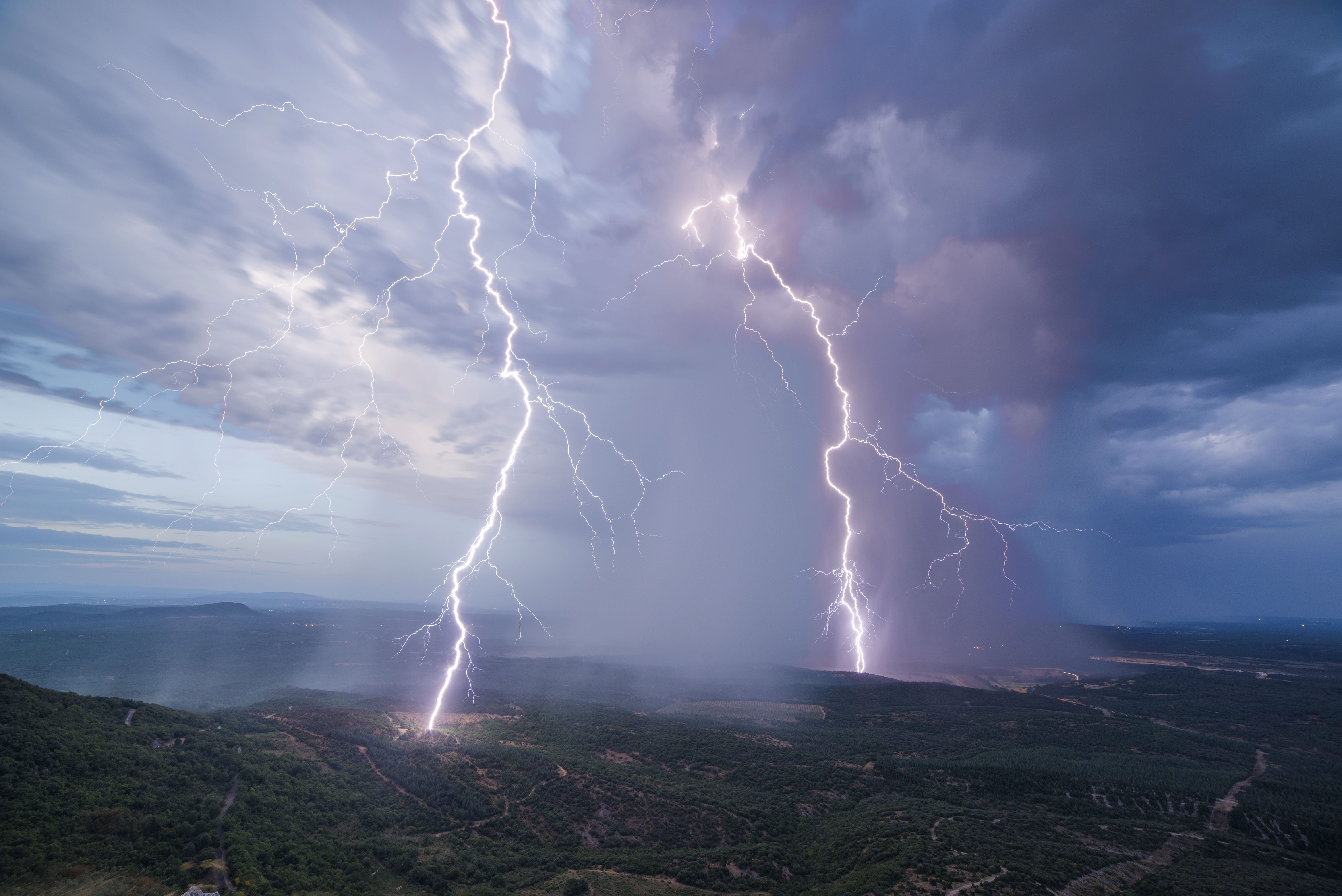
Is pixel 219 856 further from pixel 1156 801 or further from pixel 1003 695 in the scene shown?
pixel 1003 695

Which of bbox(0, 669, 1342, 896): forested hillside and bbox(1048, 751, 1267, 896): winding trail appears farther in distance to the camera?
bbox(1048, 751, 1267, 896): winding trail

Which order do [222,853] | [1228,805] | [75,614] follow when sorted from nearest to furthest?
[222,853]
[1228,805]
[75,614]

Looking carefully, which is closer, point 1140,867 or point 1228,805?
point 1140,867

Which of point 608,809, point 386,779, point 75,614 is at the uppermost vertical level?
point 75,614

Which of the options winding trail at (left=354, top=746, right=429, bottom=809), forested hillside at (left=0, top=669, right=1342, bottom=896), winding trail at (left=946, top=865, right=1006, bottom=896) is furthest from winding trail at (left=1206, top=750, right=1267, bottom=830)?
winding trail at (left=354, top=746, right=429, bottom=809)

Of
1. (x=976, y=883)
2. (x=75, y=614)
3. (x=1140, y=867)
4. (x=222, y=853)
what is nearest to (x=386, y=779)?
(x=222, y=853)

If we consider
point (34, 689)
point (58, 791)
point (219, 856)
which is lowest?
point (219, 856)

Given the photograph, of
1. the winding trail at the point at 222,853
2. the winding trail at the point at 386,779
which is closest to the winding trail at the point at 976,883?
the winding trail at the point at 386,779

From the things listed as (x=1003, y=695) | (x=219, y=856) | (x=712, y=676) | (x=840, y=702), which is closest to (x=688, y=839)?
(x=219, y=856)

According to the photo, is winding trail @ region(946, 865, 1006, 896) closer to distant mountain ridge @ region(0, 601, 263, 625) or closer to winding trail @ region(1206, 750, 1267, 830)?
winding trail @ region(1206, 750, 1267, 830)

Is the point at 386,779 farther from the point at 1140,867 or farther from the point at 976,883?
the point at 1140,867

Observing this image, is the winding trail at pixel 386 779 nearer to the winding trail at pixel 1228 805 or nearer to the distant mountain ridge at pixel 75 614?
the winding trail at pixel 1228 805
